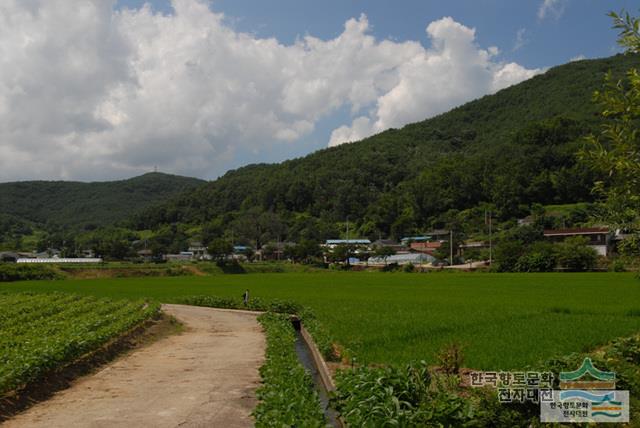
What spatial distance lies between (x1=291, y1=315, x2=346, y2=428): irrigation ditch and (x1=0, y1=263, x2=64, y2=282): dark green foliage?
6462 centimetres

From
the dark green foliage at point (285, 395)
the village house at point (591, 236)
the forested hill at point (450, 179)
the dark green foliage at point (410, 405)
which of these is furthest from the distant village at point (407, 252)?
the dark green foliage at point (410, 405)

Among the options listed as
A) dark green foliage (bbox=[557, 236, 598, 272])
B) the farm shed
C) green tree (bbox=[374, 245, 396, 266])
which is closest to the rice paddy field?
dark green foliage (bbox=[557, 236, 598, 272])

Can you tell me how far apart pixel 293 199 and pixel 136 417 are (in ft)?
573

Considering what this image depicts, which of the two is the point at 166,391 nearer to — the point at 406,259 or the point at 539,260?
the point at 539,260

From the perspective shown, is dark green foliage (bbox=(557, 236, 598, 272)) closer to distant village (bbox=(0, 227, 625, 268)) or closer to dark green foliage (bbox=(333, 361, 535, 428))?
distant village (bbox=(0, 227, 625, 268))

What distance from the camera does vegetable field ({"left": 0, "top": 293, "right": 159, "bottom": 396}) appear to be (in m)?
13.9

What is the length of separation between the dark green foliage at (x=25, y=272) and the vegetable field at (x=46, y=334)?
45625 mm

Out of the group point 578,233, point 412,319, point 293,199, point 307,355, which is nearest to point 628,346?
point 307,355

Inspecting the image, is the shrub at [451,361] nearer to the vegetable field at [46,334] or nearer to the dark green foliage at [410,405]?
the dark green foliage at [410,405]

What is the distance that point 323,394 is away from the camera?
14.2 m

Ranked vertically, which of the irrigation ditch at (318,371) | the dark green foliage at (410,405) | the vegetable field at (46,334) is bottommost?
the irrigation ditch at (318,371)

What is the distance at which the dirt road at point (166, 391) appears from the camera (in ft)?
37.3

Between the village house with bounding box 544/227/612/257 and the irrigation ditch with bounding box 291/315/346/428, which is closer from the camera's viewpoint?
the irrigation ditch with bounding box 291/315/346/428

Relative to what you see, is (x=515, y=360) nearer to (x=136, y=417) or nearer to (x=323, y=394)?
(x=323, y=394)
